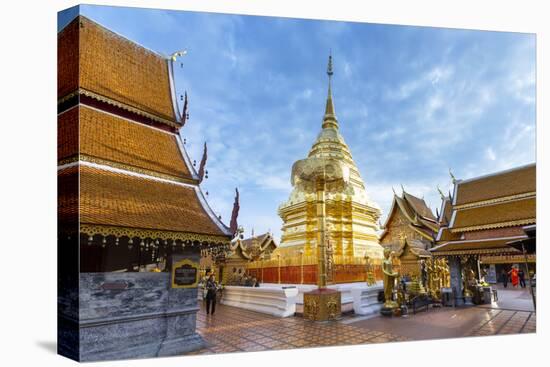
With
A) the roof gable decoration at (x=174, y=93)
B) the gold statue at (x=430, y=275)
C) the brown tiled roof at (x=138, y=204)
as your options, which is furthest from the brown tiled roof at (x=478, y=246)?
the roof gable decoration at (x=174, y=93)

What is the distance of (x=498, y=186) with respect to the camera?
7.82 m

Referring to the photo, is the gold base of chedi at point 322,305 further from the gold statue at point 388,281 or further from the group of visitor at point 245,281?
the group of visitor at point 245,281

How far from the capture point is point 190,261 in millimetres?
4941

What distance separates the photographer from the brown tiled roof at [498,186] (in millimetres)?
7176

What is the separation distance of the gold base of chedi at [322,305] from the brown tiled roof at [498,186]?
391 centimetres

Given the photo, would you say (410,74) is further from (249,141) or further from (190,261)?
(190,261)

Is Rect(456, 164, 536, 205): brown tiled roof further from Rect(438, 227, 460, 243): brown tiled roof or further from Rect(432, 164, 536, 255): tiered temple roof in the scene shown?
Rect(438, 227, 460, 243): brown tiled roof

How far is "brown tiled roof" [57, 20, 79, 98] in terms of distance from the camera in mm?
4547

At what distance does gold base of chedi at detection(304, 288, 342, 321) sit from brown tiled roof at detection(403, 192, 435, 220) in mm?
7212

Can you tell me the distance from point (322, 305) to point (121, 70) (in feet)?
14.6

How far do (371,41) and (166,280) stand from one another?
4.56m

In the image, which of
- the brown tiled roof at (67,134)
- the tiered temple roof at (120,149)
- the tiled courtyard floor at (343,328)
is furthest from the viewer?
the tiled courtyard floor at (343,328)

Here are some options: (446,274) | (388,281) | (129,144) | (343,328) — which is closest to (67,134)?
(129,144)

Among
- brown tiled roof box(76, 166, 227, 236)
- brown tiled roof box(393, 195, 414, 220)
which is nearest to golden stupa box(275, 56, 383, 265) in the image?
brown tiled roof box(393, 195, 414, 220)
